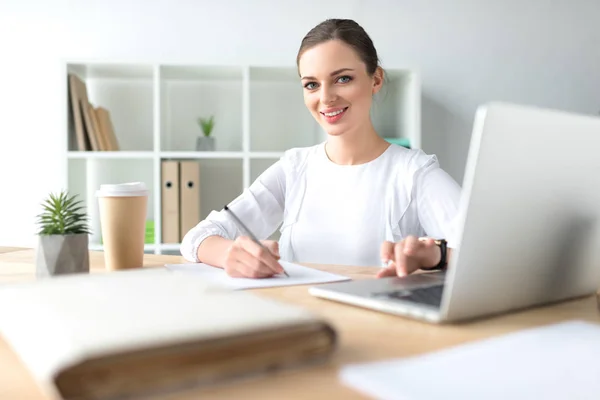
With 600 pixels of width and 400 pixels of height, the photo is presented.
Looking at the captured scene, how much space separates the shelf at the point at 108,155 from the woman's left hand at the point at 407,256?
6.90 ft

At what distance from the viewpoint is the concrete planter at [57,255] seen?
0.95 meters

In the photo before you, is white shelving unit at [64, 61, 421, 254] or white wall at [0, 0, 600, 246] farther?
white wall at [0, 0, 600, 246]

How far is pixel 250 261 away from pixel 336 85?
3.00 feet

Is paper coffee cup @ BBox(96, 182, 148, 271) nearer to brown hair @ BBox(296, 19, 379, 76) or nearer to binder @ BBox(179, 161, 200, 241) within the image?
brown hair @ BBox(296, 19, 379, 76)

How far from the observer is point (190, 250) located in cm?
129

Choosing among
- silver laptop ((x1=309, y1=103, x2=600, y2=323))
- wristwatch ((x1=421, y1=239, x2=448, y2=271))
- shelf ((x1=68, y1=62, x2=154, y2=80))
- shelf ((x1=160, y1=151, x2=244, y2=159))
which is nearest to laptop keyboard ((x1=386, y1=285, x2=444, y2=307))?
silver laptop ((x1=309, y1=103, x2=600, y2=323))

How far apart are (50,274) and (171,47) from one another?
2.51 metres

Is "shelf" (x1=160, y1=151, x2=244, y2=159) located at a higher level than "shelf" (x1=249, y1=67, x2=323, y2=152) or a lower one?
lower

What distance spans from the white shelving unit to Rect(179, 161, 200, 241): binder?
0.12 meters

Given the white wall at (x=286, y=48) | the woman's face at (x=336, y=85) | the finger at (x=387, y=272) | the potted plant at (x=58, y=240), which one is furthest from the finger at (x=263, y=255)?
the white wall at (x=286, y=48)

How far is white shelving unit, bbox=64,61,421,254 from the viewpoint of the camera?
9.98 feet

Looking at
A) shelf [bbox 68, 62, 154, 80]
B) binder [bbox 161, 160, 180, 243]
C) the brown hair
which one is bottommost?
binder [bbox 161, 160, 180, 243]

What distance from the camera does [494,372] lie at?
1.54 feet

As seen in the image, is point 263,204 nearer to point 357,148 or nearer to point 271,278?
point 357,148
